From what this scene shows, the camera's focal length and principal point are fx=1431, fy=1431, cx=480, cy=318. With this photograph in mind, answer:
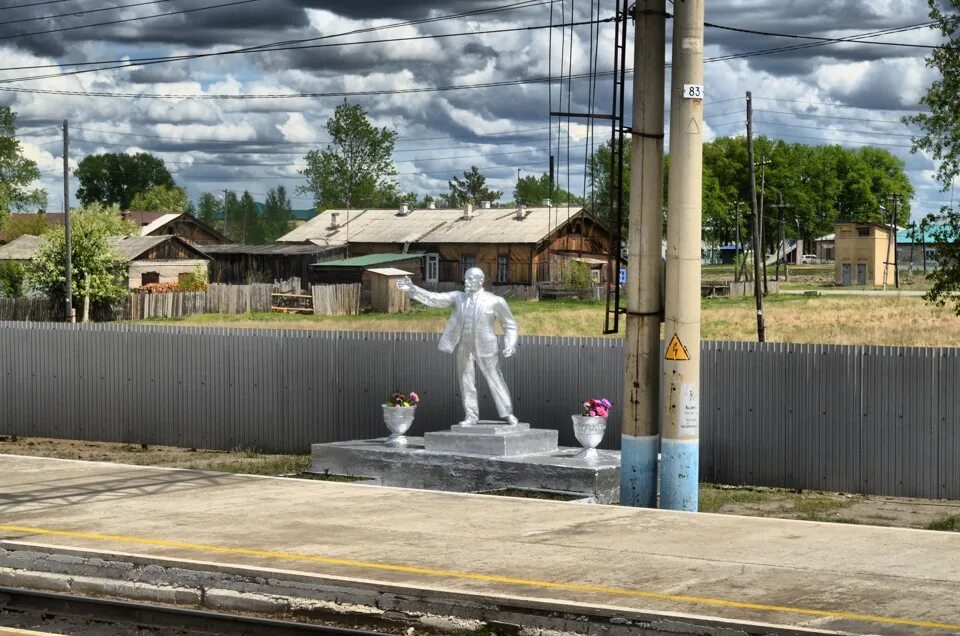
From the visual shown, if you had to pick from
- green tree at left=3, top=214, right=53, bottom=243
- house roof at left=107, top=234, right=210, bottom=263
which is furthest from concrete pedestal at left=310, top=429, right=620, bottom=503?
green tree at left=3, top=214, right=53, bottom=243

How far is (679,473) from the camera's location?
15.4 meters

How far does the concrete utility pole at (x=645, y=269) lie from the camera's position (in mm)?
15305

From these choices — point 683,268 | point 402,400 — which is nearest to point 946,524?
point 683,268

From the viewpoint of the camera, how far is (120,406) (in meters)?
25.2

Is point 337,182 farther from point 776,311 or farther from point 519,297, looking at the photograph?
point 776,311

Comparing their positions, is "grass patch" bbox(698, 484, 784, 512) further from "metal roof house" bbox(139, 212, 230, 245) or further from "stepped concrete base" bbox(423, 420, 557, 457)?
"metal roof house" bbox(139, 212, 230, 245)

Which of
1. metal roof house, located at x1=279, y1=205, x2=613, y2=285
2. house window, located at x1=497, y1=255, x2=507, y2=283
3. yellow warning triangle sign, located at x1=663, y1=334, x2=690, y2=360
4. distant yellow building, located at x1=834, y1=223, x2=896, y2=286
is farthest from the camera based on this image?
distant yellow building, located at x1=834, y1=223, x2=896, y2=286

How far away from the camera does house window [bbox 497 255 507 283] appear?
8100 cm

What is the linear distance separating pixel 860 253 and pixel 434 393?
95.9 meters

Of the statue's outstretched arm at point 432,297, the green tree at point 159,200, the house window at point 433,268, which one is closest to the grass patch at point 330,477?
the statue's outstretched arm at point 432,297

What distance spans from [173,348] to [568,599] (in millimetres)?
15333

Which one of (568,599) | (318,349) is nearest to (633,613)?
(568,599)

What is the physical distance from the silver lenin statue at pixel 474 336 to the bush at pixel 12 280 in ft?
193

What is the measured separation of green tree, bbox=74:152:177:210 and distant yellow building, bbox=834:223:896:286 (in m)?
91.9
